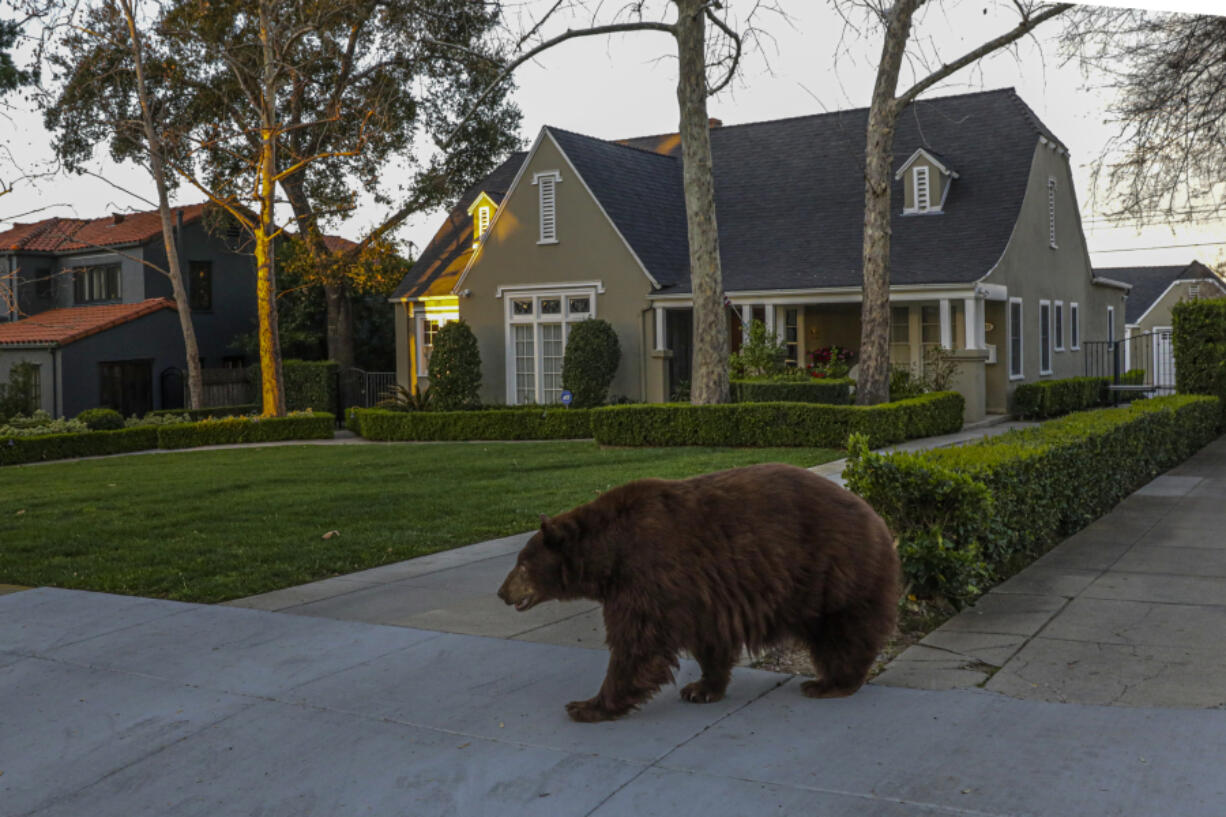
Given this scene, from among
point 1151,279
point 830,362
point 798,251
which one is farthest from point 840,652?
point 1151,279

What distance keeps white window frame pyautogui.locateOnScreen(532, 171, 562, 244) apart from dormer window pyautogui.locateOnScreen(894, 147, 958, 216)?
8094mm

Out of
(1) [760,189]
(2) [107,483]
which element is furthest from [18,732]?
(1) [760,189]

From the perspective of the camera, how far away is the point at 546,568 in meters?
4.79

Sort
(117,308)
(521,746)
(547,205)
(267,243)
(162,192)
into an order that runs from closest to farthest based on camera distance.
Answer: (521,746) < (547,205) < (267,243) < (162,192) < (117,308)

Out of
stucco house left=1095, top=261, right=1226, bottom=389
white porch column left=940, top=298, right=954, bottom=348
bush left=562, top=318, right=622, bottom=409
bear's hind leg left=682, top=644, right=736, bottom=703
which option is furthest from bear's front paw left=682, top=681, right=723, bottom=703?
stucco house left=1095, top=261, right=1226, bottom=389

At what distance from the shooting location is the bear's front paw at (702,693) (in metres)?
4.93

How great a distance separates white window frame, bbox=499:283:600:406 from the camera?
27047 mm

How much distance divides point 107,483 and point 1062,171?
2352 centimetres

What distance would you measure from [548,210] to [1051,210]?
12285mm

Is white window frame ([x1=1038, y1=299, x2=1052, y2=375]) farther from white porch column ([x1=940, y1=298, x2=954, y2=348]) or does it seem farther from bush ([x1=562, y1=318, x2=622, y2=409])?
bush ([x1=562, y1=318, x2=622, y2=409])

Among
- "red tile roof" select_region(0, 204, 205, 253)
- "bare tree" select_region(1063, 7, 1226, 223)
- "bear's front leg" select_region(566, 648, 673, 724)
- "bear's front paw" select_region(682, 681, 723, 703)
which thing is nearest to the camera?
"bear's front leg" select_region(566, 648, 673, 724)

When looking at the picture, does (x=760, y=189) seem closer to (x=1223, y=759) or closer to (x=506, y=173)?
(x=506, y=173)

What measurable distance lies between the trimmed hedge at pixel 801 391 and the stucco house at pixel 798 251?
3944 millimetres

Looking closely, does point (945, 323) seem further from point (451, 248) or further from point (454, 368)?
point (451, 248)
